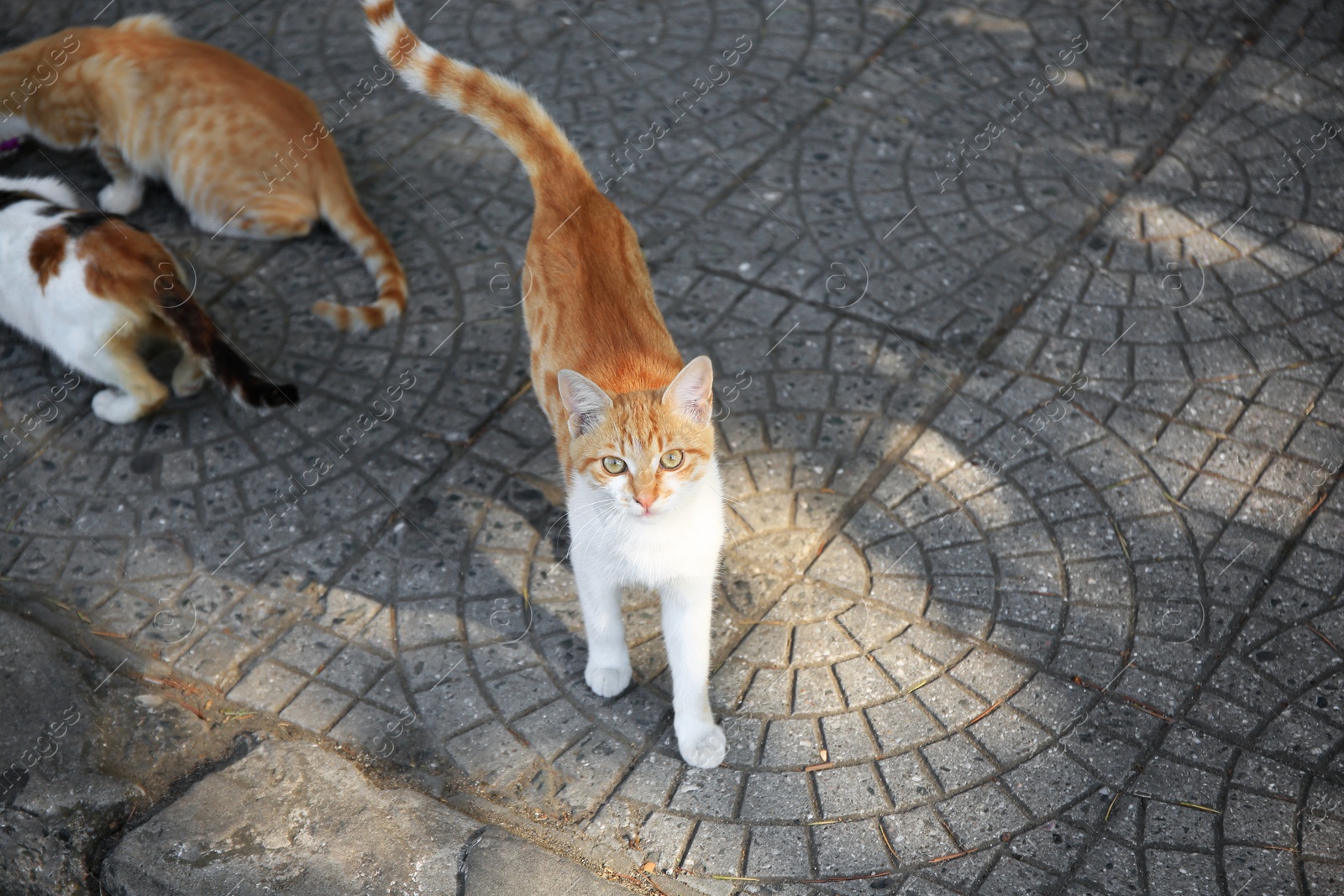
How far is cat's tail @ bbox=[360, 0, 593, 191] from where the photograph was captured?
3898 millimetres

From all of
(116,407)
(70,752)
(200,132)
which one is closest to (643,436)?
(70,752)

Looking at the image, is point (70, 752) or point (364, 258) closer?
point (70, 752)

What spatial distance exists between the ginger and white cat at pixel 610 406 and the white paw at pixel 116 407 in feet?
5.91

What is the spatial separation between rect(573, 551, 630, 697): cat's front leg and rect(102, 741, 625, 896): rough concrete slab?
23.2 inches

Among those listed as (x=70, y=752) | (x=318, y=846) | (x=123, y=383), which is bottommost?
(x=318, y=846)

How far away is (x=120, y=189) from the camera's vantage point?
5516 mm

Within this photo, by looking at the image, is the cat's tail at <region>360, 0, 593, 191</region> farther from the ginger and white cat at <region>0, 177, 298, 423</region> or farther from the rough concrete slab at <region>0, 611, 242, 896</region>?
the rough concrete slab at <region>0, 611, 242, 896</region>

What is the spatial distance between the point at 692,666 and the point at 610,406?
0.87 m

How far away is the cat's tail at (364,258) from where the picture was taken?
474cm

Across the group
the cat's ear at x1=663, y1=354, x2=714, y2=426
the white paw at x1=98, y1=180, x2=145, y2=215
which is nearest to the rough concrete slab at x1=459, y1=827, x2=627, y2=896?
the cat's ear at x1=663, y1=354, x2=714, y2=426

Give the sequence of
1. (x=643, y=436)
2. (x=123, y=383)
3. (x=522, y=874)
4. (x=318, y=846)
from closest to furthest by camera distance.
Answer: (x=643, y=436), (x=522, y=874), (x=318, y=846), (x=123, y=383)

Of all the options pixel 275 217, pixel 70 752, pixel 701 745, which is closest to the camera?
pixel 701 745

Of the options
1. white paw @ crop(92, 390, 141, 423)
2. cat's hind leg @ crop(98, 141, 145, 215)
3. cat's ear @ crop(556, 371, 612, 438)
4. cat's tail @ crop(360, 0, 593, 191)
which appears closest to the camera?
cat's ear @ crop(556, 371, 612, 438)

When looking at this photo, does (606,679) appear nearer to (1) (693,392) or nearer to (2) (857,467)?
(1) (693,392)
